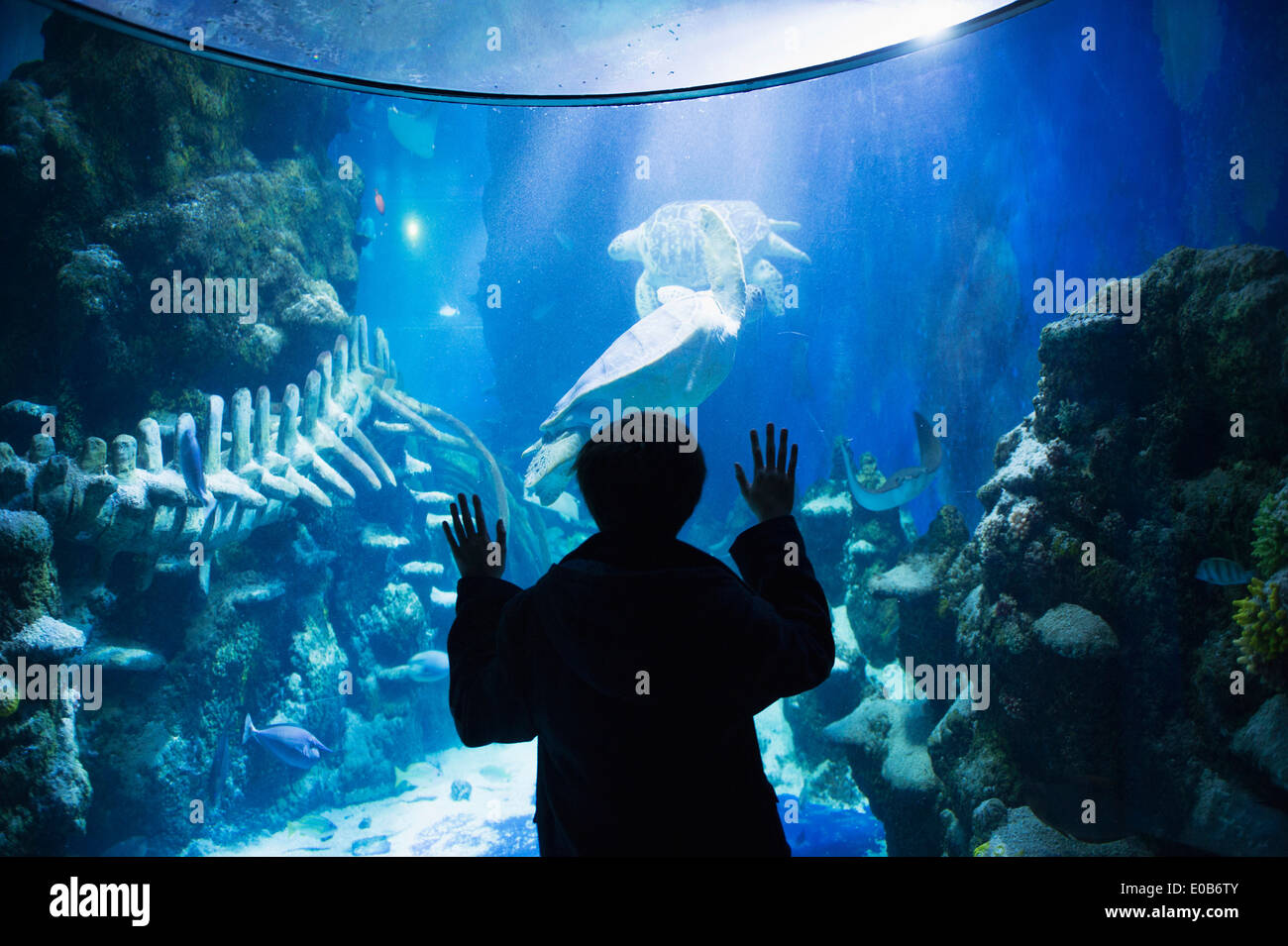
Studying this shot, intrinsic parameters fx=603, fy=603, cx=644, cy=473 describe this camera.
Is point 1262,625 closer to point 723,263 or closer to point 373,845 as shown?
point 723,263

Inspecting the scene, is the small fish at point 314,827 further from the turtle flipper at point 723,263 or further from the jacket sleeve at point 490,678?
the turtle flipper at point 723,263

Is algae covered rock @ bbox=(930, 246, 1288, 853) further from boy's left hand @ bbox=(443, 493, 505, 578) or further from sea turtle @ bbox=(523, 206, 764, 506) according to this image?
boy's left hand @ bbox=(443, 493, 505, 578)

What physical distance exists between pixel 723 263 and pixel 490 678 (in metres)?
7.06

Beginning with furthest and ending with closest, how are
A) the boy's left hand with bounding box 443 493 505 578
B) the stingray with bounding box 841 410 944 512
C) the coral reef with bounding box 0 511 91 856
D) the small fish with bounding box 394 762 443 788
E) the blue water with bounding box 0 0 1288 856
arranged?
1. the small fish with bounding box 394 762 443 788
2. the stingray with bounding box 841 410 944 512
3. the blue water with bounding box 0 0 1288 856
4. the coral reef with bounding box 0 511 91 856
5. the boy's left hand with bounding box 443 493 505 578

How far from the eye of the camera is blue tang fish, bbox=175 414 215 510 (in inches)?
200

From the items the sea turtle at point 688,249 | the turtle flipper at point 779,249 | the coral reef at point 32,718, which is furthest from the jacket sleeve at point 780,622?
the turtle flipper at point 779,249

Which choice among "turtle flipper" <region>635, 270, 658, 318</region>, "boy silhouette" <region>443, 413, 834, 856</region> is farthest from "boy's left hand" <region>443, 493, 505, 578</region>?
"turtle flipper" <region>635, 270, 658, 318</region>

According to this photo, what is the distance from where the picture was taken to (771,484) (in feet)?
4.75

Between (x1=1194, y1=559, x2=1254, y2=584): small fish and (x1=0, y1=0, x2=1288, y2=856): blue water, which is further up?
(x1=0, y1=0, x2=1288, y2=856): blue water

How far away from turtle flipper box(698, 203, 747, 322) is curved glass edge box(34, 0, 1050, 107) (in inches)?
169

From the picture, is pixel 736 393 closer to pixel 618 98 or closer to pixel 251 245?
pixel 251 245

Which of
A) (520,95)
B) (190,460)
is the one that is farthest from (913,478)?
(190,460)
